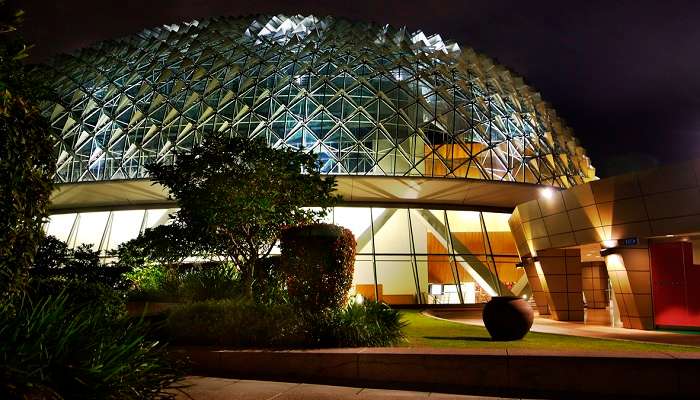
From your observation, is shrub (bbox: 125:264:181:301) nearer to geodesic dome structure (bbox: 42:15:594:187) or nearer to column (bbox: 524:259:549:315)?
geodesic dome structure (bbox: 42:15:594:187)

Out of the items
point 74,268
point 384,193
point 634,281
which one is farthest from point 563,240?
point 74,268

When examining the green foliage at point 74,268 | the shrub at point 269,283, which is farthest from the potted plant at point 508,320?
the green foliage at point 74,268

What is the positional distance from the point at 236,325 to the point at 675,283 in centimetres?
1666

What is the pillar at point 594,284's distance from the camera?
4322 cm

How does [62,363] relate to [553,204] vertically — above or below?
below

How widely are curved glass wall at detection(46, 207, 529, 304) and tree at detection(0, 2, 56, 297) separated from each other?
30759mm

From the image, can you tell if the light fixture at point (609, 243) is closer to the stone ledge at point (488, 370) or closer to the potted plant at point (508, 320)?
the potted plant at point (508, 320)

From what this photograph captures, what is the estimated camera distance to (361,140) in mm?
40312

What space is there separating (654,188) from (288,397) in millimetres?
15814

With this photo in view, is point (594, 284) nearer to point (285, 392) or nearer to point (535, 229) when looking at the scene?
point (535, 229)

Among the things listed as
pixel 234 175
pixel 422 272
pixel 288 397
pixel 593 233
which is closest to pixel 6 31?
pixel 288 397

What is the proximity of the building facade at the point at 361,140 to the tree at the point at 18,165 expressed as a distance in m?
29.9

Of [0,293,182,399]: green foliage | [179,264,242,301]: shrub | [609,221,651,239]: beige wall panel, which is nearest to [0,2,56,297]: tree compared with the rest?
[0,293,182,399]: green foliage

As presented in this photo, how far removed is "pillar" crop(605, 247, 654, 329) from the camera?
23.2m
